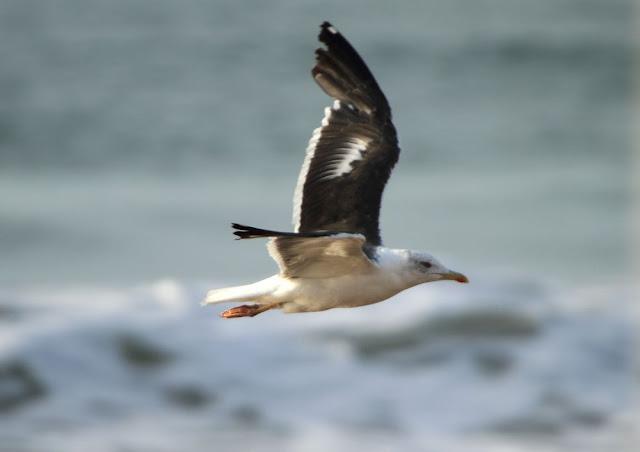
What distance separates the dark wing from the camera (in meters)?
7.28

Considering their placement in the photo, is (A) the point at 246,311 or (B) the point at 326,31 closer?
(A) the point at 246,311

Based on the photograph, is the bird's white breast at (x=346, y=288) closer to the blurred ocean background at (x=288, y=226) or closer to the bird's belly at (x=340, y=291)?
the bird's belly at (x=340, y=291)

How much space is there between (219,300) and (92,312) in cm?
920

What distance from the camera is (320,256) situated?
657cm

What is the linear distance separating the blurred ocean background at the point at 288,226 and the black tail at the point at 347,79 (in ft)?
19.7

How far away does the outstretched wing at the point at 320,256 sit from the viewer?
6.37 metres

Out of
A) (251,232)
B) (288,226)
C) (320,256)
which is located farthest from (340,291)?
(288,226)

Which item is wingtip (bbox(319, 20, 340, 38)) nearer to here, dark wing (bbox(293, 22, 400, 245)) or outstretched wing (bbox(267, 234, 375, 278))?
dark wing (bbox(293, 22, 400, 245))

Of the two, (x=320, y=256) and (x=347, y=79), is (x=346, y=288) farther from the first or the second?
(x=347, y=79)

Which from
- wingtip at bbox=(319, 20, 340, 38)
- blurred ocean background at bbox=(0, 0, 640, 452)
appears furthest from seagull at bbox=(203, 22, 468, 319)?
blurred ocean background at bbox=(0, 0, 640, 452)

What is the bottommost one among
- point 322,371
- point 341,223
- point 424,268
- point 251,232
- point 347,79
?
point 251,232

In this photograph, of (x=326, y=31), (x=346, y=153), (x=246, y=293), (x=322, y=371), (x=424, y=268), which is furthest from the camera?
(x=322, y=371)

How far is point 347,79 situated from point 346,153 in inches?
16.4

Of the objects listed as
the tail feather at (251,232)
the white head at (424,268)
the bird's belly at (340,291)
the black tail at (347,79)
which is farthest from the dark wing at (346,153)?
the tail feather at (251,232)
